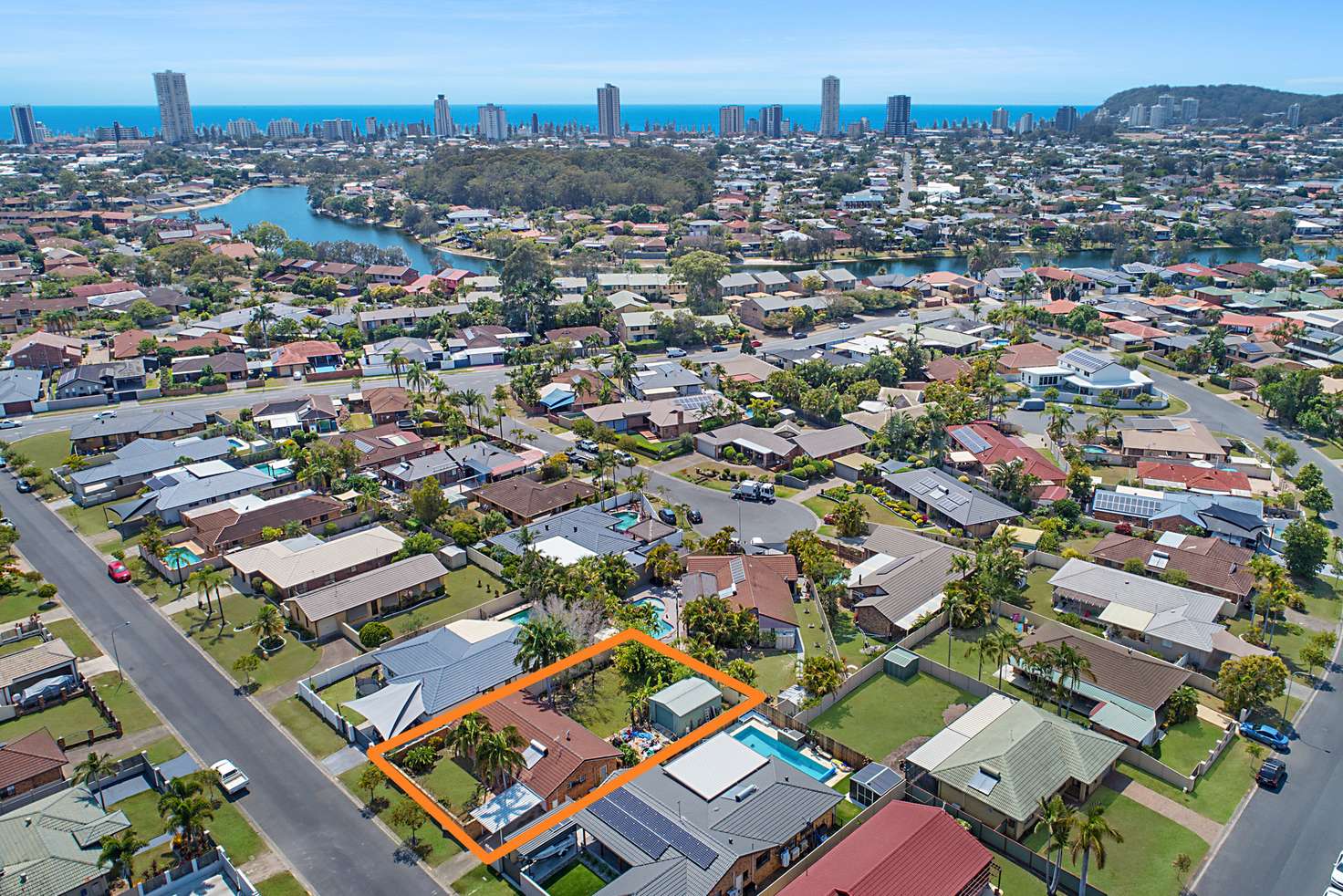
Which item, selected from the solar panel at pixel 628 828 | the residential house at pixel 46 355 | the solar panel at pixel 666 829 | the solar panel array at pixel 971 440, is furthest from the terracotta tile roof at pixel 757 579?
the residential house at pixel 46 355

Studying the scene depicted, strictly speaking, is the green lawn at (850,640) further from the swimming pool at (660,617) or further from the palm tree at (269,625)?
the palm tree at (269,625)

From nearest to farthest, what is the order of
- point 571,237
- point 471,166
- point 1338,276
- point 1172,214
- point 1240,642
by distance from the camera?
1. point 1240,642
2. point 1338,276
3. point 571,237
4. point 1172,214
5. point 471,166

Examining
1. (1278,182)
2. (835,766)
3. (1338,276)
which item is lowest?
(835,766)

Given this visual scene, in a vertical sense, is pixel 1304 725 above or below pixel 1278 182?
below

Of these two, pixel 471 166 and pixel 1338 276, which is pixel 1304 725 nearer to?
pixel 1338 276

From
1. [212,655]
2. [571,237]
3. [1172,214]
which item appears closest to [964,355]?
[212,655]

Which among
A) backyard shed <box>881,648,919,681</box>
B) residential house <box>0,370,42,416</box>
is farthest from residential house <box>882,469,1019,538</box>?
residential house <box>0,370,42,416</box>

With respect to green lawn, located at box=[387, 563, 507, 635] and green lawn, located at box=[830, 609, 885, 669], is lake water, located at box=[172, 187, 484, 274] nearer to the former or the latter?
green lawn, located at box=[387, 563, 507, 635]
